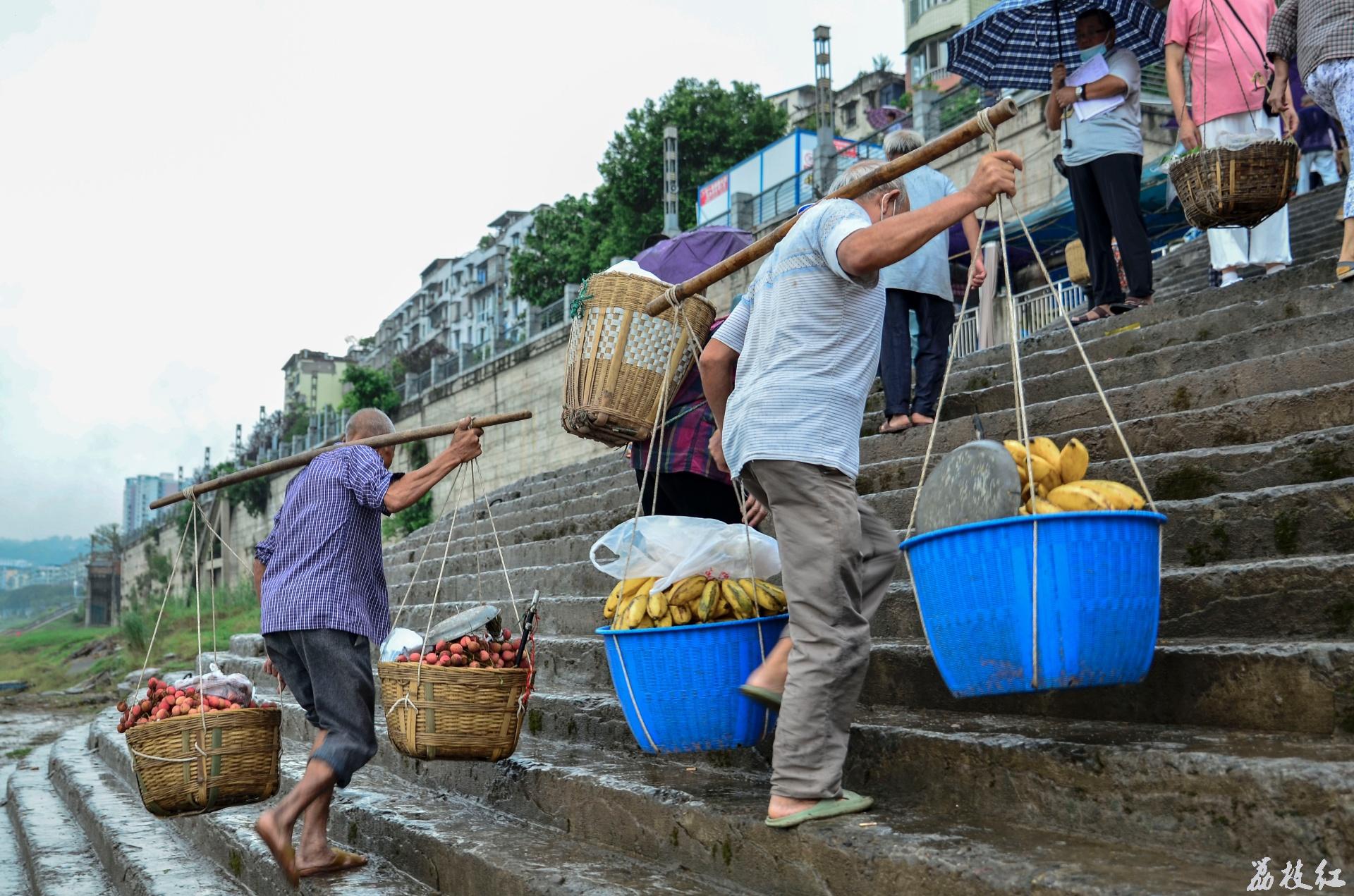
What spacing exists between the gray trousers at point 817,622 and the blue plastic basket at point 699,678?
1.00 feet

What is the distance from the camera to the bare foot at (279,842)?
3.55 metres

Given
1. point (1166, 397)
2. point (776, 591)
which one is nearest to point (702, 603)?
point (776, 591)

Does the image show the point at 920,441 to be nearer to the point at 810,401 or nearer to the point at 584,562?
the point at 584,562

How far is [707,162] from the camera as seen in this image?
3688 centimetres

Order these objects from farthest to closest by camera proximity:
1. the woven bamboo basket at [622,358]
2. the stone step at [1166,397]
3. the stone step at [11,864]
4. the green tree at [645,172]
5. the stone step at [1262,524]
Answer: the green tree at [645,172], the stone step at [11,864], the woven bamboo basket at [622,358], the stone step at [1166,397], the stone step at [1262,524]

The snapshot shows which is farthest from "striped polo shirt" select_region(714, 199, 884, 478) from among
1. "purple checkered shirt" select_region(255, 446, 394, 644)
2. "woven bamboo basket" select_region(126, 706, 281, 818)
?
"woven bamboo basket" select_region(126, 706, 281, 818)

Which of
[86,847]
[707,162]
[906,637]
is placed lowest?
[86,847]

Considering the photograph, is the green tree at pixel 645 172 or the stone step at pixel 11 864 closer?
the stone step at pixel 11 864

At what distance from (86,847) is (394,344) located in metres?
86.8

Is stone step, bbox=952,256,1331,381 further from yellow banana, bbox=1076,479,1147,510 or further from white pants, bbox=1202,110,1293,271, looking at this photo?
yellow banana, bbox=1076,479,1147,510

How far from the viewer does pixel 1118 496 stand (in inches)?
98.7

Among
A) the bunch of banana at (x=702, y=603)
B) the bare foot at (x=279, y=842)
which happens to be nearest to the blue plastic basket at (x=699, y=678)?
the bunch of banana at (x=702, y=603)

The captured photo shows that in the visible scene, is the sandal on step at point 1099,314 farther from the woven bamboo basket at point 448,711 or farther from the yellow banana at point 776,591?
the woven bamboo basket at point 448,711

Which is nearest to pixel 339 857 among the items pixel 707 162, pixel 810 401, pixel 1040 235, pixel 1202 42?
pixel 810 401
